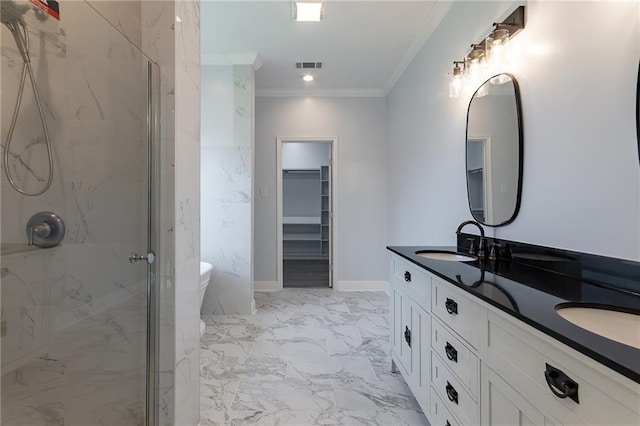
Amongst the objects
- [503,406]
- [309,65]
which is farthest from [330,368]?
[309,65]

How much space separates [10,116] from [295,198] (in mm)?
6209

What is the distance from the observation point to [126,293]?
4.73 feet

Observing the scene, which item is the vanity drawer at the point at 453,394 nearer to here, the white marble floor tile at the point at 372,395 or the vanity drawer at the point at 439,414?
the vanity drawer at the point at 439,414

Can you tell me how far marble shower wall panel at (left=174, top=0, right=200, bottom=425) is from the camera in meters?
1.42

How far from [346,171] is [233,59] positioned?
6.23ft

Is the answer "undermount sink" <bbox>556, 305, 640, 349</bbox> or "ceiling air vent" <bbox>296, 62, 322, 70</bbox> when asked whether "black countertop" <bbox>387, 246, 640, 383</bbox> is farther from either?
"ceiling air vent" <bbox>296, 62, 322, 70</bbox>

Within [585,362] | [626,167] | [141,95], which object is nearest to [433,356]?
[585,362]

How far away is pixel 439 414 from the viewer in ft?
4.53

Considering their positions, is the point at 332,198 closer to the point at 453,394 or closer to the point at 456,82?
the point at 456,82

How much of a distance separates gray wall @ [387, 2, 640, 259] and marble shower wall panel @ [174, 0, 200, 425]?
1698 mm

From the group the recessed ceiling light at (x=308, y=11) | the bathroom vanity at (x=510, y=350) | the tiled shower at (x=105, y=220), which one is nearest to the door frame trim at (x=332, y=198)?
the recessed ceiling light at (x=308, y=11)

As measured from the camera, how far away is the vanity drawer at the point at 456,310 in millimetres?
1118

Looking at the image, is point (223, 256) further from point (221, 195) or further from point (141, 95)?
point (141, 95)

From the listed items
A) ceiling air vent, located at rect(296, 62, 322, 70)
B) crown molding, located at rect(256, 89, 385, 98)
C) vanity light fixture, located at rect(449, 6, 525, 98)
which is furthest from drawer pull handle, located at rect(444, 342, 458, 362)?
crown molding, located at rect(256, 89, 385, 98)
